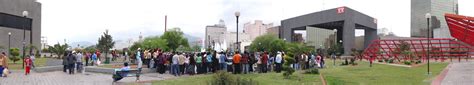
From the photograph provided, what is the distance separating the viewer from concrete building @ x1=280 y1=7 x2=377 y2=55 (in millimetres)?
70625

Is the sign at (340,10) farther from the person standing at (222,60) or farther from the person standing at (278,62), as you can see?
the person standing at (222,60)

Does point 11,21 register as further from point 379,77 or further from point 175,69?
point 379,77

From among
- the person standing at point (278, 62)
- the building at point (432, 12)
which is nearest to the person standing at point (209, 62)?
the person standing at point (278, 62)

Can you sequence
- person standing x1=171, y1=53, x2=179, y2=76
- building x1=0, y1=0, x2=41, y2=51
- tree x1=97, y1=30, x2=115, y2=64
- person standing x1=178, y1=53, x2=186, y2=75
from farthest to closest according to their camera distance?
building x1=0, y1=0, x2=41, y2=51
tree x1=97, y1=30, x2=115, y2=64
person standing x1=178, y1=53, x2=186, y2=75
person standing x1=171, y1=53, x2=179, y2=76

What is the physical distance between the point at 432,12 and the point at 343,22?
26147mm

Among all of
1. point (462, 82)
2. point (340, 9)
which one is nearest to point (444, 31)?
point (340, 9)

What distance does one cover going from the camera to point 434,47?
120ft

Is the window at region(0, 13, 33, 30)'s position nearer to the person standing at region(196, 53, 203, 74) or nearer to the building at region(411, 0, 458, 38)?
the person standing at region(196, 53, 203, 74)

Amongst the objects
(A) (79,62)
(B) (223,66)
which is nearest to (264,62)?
(B) (223,66)

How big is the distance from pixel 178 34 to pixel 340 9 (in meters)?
24.5

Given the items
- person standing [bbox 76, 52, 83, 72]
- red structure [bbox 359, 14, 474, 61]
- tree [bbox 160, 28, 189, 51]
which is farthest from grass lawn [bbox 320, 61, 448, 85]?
tree [bbox 160, 28, 189, 51]

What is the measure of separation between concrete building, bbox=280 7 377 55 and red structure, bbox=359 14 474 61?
3159 cm

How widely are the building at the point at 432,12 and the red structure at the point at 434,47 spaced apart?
41.1 metres

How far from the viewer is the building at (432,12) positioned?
8099 centimetres
